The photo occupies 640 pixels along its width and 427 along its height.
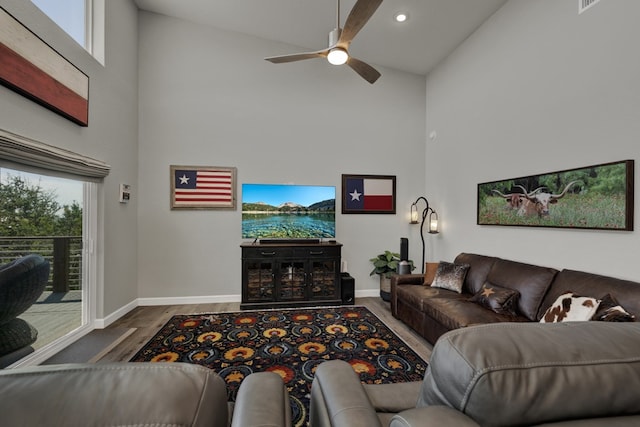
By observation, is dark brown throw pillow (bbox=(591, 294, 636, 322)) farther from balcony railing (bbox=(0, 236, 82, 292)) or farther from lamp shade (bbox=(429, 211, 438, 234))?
balcony railing (bbox=(0, 236, 82, 292))

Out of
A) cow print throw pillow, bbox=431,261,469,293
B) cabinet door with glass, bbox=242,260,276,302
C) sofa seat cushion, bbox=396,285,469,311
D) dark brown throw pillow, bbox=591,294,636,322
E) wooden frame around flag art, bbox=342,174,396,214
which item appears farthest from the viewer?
wooden frame around flag art, bbox=342,174,396,214

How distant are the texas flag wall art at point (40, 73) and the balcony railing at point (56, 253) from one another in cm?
114

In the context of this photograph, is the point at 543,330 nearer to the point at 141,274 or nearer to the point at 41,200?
the point at 41,200

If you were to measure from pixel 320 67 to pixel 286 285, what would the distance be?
3.41m

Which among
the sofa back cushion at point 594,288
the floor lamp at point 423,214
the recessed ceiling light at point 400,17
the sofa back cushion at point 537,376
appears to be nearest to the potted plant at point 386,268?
the floor lamp at point 423,214

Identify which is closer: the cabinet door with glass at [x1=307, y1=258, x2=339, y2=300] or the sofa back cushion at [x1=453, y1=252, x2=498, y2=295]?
the sofa back cushion at [x1=453, y1=252, x2=498, y2=295]

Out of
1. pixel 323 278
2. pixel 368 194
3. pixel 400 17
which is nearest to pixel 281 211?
pixel 323 278

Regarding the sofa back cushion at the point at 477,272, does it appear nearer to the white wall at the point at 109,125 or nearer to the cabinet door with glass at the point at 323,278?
the cabinet door with glass at the point at 323,278

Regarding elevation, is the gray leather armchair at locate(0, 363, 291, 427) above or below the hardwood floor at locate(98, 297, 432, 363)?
above

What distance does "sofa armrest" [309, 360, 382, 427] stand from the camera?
2.63 feet

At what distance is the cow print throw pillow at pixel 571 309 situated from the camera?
1.92 meters

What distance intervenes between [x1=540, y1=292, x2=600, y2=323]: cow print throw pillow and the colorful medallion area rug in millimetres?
1087

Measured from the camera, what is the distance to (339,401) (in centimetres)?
88

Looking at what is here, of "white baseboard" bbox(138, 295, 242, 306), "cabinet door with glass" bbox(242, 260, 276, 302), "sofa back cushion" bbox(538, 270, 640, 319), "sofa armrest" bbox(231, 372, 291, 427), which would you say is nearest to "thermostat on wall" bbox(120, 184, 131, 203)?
"white baseboard" bbox(138, 295, 242, 306)
